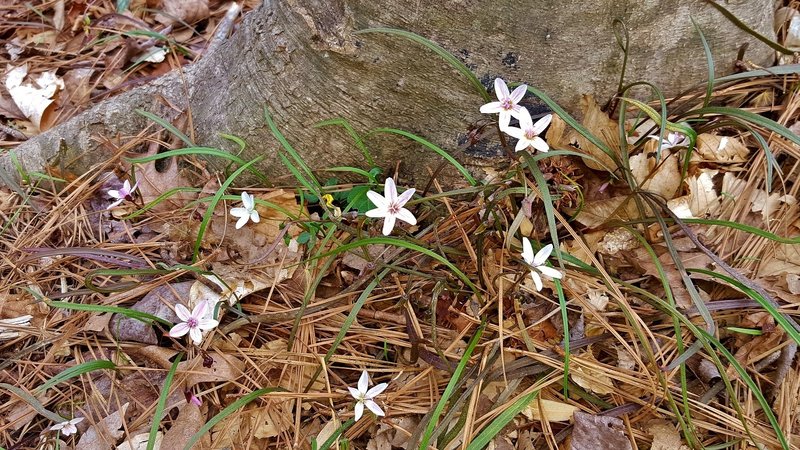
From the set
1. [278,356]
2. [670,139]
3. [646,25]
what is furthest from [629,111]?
[278,356]

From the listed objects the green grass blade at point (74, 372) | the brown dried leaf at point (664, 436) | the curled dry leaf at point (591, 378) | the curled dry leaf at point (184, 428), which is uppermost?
the curled dry leaf at point (591, 378)

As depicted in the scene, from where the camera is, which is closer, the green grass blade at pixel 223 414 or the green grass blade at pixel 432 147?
the green grass blade at pixel 223 414

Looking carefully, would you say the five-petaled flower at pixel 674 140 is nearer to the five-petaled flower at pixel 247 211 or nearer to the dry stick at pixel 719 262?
the dry stick at pixel 719 262

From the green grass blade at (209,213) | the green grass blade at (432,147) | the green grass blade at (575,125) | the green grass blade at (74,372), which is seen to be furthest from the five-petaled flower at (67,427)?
the green grass blade at (575,125)

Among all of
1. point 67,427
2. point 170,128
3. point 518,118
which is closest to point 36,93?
point 170,128

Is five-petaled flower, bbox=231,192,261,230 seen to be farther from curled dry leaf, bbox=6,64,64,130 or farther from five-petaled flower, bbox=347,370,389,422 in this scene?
curled dry leaf, bbox=6,64,64,130

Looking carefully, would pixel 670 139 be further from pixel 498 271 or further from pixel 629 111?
pixel 498 271
